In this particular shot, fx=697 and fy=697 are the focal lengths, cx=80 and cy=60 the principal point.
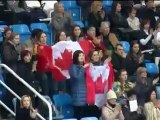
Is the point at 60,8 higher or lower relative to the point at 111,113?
higher

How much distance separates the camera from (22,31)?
13.0 metres

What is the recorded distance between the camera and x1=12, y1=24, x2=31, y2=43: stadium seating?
42.7ft

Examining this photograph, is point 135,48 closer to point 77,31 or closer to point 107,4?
point 77,31

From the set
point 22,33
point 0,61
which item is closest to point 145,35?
point 22,33

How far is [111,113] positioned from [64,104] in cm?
98

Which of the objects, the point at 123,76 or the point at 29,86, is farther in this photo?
the point at 123,76

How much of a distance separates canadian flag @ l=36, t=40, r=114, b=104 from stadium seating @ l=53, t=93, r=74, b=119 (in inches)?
12.7

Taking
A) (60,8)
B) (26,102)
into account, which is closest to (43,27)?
(60,8)

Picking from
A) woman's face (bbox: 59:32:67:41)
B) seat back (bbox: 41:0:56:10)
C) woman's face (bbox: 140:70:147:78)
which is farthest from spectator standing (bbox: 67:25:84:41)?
seat back (bbox: 41:0:56:10)

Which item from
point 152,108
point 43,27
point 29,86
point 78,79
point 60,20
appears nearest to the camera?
point 29,86

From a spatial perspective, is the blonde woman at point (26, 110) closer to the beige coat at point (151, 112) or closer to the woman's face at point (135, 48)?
the beige coat at point (151, 112)

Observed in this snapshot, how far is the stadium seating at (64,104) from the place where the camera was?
464 inches

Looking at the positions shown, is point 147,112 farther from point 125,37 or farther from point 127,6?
point 127,6

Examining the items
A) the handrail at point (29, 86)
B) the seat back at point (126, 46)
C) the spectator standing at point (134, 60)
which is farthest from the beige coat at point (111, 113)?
the seat back at point (126, 46)
